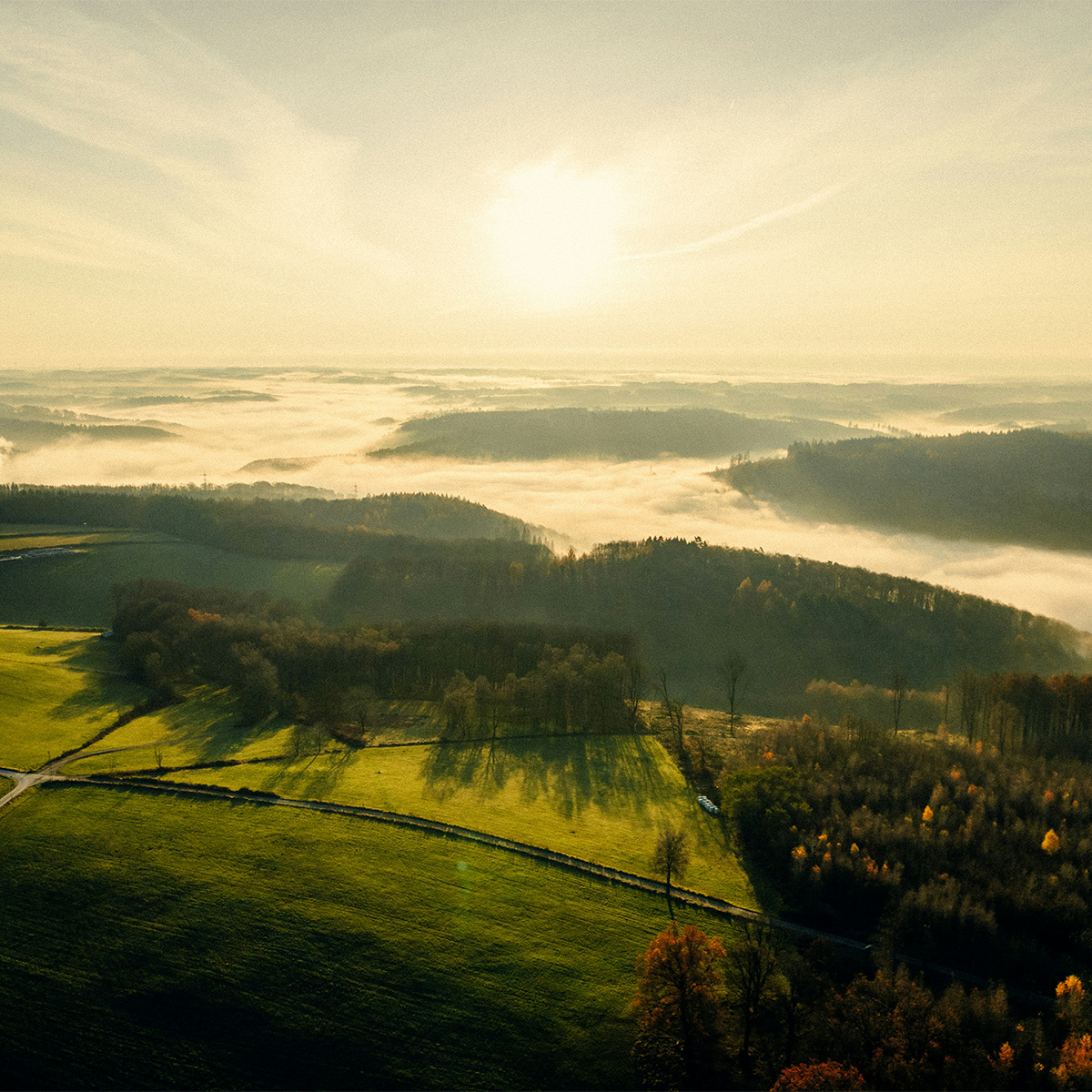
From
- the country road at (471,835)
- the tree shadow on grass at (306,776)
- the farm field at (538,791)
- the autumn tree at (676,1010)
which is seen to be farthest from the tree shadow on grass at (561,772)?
the autumn tree at (676,1010)

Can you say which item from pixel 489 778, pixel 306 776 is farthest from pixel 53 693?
pixel 489 778

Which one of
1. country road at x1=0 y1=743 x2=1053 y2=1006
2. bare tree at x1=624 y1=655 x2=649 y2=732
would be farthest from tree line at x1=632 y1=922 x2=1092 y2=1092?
bare tree at x1=624 y1=655 x2=649 y2=732

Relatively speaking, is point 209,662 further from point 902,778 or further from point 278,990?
point 902,778

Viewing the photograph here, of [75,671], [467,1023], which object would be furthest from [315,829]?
[75,671]

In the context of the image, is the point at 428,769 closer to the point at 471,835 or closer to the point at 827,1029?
the point at 471,835

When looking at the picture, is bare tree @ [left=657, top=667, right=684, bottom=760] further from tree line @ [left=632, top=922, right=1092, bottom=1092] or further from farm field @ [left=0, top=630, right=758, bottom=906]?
tree line @ [left=632, top=922, right=1092, bottom=1092]

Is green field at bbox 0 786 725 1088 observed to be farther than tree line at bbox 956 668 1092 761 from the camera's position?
A: No
